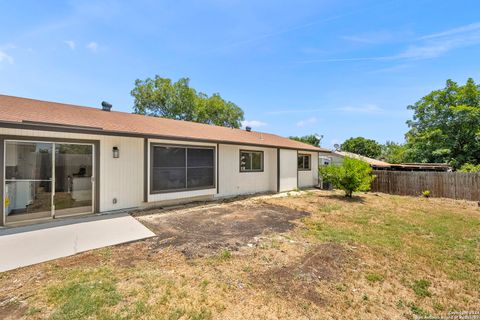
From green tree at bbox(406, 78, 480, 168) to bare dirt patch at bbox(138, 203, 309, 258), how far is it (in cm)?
1948

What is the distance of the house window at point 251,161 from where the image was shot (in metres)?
10.4

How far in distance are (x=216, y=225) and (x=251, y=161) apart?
5623 mm

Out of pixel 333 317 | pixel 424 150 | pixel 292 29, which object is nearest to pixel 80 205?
pixel 333 317

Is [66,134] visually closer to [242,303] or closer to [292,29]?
[242,303]

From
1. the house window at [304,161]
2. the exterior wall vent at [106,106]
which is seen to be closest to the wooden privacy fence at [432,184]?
the house window at [304,161]

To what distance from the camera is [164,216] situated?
646 centimetres

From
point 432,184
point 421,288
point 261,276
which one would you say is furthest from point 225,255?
point 432,184

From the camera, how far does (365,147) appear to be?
40.5m

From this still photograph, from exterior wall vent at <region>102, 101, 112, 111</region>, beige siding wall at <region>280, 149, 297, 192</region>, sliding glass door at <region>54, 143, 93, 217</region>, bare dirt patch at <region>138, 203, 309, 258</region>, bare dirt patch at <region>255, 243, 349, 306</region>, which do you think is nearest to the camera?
bare dirt patch at <region>255, 243, 349, 306</region>

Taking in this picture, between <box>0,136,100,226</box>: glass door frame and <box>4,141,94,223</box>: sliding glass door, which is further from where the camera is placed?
<box>4,141,94,223</box>: sliding glass door

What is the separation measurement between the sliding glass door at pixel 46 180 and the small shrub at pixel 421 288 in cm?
765

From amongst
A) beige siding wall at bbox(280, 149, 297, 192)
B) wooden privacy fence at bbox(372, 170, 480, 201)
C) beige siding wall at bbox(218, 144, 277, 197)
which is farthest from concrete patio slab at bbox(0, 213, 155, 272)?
wooden privacy fence at bbox(372, 170, 480, 201)

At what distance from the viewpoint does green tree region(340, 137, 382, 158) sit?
40062 mm

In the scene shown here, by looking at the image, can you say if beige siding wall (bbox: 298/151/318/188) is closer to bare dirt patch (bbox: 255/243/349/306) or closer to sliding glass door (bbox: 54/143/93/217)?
bare dirt patch (bbox: 255/243/349/306)
